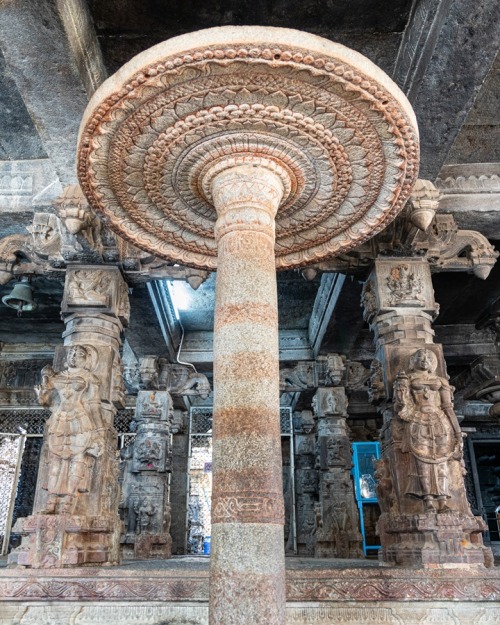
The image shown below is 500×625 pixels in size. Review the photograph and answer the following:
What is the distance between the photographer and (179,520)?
38.1 ft

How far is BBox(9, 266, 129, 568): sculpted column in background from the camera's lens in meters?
4.64

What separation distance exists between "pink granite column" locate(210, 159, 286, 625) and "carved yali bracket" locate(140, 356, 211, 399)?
636 cm

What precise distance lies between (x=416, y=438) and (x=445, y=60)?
10.2ft

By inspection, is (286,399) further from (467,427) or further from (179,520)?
(467,427)

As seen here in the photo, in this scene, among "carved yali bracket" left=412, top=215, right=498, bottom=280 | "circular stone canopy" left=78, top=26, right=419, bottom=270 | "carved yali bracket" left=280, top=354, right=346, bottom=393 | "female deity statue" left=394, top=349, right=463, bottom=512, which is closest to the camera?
"circular stone canopy" left=78, top=26, right=419, bottom=270

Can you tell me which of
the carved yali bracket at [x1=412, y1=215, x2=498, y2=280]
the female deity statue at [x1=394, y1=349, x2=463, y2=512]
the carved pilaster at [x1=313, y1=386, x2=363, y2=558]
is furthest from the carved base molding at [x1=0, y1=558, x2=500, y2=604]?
the carved pilaster at [x1=313, y1=386, x2=363, y2=558]

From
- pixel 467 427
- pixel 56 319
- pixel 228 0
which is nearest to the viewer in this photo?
pixel 228 0

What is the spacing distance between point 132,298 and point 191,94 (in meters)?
4.76

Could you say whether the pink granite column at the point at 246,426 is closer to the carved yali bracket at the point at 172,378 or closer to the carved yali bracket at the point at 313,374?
the carved yali bracket at the point at 172,378

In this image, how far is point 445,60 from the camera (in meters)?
4.23

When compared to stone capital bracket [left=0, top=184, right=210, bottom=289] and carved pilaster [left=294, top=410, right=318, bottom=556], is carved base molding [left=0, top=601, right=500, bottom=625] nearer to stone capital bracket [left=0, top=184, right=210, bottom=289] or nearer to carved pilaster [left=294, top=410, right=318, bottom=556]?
stone capital bracket [left=0, top=184, right=210, bottom=289]

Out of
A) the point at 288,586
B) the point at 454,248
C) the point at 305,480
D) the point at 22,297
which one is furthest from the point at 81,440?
the point at 305,480

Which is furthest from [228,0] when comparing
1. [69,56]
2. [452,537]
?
[452,537]

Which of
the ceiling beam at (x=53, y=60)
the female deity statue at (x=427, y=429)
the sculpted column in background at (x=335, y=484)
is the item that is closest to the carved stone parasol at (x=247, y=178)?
the ceiling beam at (x=53, y=60)
